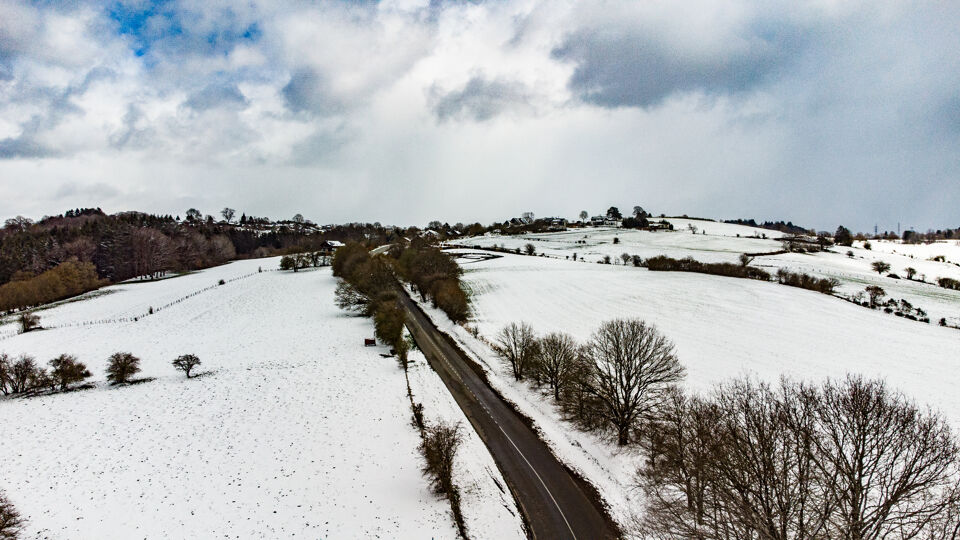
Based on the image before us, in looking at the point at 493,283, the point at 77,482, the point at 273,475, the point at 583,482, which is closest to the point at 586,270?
the point at 493,283

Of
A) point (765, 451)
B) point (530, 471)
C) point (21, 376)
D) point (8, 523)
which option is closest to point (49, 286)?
point (21, 376)

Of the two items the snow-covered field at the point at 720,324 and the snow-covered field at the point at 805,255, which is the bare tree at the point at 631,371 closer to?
the snow-covered field at the point at 720,324

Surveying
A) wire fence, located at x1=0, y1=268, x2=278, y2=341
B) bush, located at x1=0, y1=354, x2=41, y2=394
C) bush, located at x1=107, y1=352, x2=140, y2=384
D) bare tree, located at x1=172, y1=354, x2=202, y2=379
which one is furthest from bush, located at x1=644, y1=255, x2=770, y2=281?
wire fence, located at x1=0, y1=268, x2=278, y2=341

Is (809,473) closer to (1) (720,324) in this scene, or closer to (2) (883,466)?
(2) (883,466)

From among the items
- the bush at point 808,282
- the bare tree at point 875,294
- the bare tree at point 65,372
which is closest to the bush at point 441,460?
the bare tree at point 65,372

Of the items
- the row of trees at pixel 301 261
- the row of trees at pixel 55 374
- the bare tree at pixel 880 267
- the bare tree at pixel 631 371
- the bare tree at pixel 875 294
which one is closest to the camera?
the bare tree at pixel 631 371

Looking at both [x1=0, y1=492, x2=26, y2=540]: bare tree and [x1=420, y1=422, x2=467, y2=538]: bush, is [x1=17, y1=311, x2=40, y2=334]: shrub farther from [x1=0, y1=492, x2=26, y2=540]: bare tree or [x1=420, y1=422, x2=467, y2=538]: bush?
[x1=420, y1=422, x2=467, y2=538]: bush

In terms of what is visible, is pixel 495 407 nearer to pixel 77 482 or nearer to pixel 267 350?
pixel 77 482
